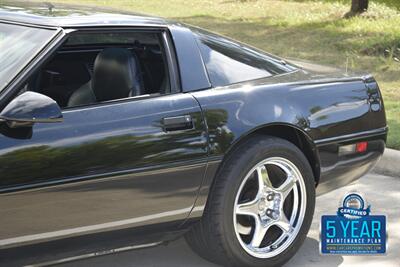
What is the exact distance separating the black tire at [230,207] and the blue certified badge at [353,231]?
1.65 ft

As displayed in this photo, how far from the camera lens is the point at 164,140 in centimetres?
378

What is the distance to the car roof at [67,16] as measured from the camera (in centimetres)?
383

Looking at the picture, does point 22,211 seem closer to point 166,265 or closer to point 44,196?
point 44,196

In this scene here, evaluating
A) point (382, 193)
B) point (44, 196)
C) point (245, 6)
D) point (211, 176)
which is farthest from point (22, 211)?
point (245, 6)

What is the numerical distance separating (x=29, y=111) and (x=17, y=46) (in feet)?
1.69

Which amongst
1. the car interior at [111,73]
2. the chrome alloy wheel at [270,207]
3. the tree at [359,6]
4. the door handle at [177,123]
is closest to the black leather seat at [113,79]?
the car interior at [111,73]

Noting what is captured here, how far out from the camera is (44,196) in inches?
133

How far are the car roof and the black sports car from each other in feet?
0.04

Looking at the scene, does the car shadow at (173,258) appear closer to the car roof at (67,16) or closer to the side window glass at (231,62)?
the side window glass at (231,62)

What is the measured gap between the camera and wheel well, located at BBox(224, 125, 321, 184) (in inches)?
169

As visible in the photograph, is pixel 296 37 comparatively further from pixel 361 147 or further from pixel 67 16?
pixel 67 16

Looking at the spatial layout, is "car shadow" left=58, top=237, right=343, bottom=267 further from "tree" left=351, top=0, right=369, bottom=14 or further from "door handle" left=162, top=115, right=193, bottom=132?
"tree" left=351, top=0, right=369, bottom=14

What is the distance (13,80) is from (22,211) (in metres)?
0.61

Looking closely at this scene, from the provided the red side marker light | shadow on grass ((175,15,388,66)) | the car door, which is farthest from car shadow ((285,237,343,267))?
shadow on grass ((175,15,388,66))
